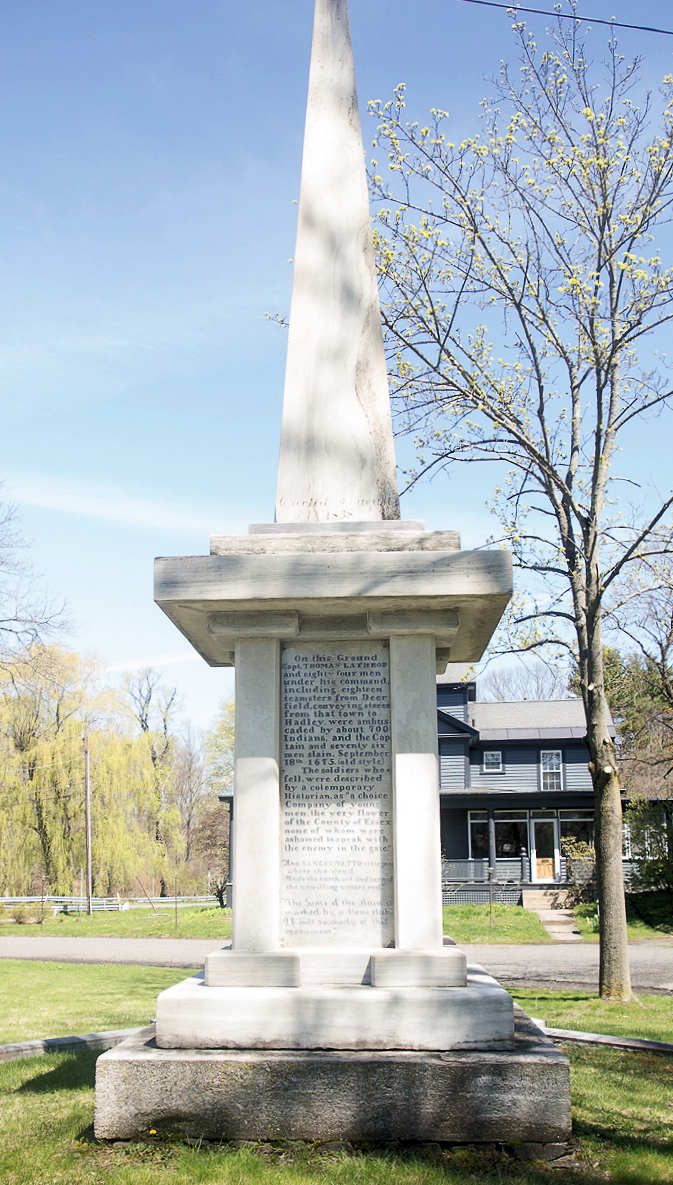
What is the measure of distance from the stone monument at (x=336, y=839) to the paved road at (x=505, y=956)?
1097 centimetres

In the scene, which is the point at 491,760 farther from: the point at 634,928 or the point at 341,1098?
the point at 341,1098

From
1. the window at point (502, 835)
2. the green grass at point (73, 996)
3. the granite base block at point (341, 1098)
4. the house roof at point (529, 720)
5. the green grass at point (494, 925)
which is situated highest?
the house roof at point (529, 720)

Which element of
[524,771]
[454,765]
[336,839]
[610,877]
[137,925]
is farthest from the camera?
[524,771]

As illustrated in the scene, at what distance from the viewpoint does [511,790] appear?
38.8 metres

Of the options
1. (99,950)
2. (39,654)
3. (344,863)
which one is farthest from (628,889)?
(344,863)

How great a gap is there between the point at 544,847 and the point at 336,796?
111 ft

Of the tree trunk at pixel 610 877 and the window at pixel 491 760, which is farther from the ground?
the window at pixel 491 760

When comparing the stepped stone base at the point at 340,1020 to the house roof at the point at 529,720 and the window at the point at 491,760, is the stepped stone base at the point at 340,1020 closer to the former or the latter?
the house roof at the point at 529,720

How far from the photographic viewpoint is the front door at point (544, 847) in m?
37.2

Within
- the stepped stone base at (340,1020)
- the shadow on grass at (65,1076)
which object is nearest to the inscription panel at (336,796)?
the stepped stone base at (340,1020)

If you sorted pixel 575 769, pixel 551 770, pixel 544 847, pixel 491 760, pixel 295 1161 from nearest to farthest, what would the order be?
pixel 295 1161 < pixel 544 847 < pixel 575 769 < pixel 551 770 < pixel 491 760

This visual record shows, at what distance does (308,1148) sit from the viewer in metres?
4.86

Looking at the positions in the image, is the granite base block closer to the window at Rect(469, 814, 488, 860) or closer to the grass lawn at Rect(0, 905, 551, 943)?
the grass lawn at Rect(0, 905, 551, 943)

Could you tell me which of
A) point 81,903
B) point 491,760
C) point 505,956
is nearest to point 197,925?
point 81,903
